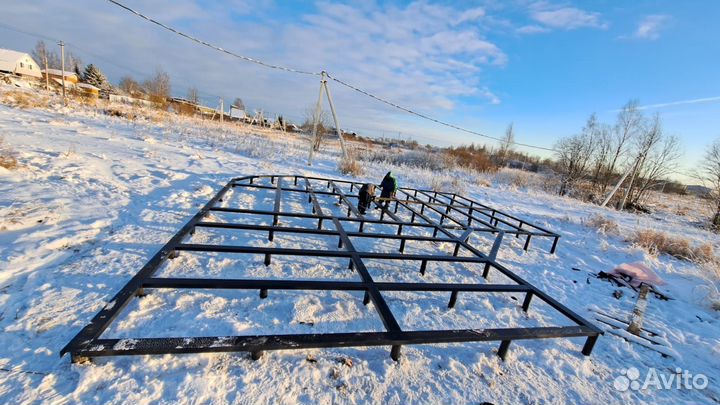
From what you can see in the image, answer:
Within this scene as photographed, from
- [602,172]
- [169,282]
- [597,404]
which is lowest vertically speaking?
[597,404]

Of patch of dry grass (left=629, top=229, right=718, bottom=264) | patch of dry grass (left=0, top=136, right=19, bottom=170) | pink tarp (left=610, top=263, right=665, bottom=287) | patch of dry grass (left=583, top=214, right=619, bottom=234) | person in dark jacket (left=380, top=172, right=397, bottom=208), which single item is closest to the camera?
pink tarp (left=610, top=263, right=665, bottom=287)

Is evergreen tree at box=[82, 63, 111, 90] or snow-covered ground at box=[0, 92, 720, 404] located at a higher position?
evergreen tree at box=[82, 63, 111, 90]

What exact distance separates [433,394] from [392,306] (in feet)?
3.44

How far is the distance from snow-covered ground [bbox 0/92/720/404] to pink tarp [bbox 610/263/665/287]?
27 cm

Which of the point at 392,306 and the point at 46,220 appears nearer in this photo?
the point at 392,306

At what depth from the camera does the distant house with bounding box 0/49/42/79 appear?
47.6 meters

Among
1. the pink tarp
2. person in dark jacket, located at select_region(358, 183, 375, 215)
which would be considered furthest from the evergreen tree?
the pink tarp

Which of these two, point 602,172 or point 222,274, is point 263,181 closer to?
point 222,274

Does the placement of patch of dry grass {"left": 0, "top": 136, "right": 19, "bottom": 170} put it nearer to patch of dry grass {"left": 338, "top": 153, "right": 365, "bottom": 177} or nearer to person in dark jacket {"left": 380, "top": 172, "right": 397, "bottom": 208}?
person in dark jacket {"left": 380, "top": 172, "right": 397, "bottom": 208}

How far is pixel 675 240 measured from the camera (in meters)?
7.14

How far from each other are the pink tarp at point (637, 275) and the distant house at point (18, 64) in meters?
77.7

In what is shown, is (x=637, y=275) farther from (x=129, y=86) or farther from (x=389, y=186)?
(x=129, y=86)

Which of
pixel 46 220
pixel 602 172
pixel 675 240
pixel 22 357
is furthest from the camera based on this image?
pixel 602 172

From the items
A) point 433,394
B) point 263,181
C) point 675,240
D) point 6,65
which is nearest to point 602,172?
point 675,240
